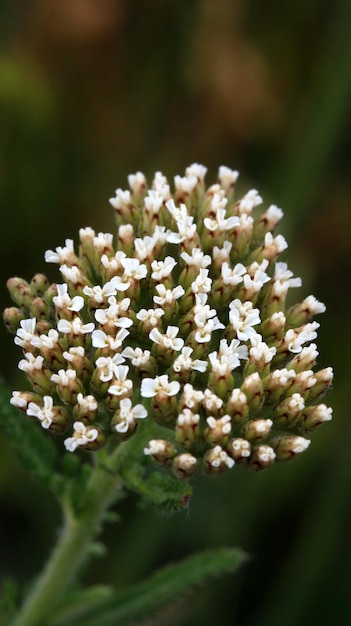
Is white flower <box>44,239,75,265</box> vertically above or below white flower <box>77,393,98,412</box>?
above

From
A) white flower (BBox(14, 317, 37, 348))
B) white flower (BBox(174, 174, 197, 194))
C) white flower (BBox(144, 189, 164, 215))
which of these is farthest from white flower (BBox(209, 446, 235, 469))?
white flower (BBox(174, 174, 197, 194))

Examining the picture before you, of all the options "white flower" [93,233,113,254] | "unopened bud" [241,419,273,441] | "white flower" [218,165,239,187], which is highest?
"white flower" [218,165,239,187]

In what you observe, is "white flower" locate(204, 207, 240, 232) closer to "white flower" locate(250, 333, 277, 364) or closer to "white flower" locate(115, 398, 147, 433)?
"white flower" locate(250, 333, 277, 364)

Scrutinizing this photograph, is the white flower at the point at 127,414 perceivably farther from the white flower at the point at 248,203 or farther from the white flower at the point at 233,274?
the white flower at the point at 248,203

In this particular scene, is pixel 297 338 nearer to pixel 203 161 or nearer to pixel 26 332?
pixel 26 332

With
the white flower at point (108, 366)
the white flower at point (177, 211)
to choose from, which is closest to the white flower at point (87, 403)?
the white flower at point (108, 366)

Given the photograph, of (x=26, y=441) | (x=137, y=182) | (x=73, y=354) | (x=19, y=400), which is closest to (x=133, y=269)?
(x=73, y=354)
